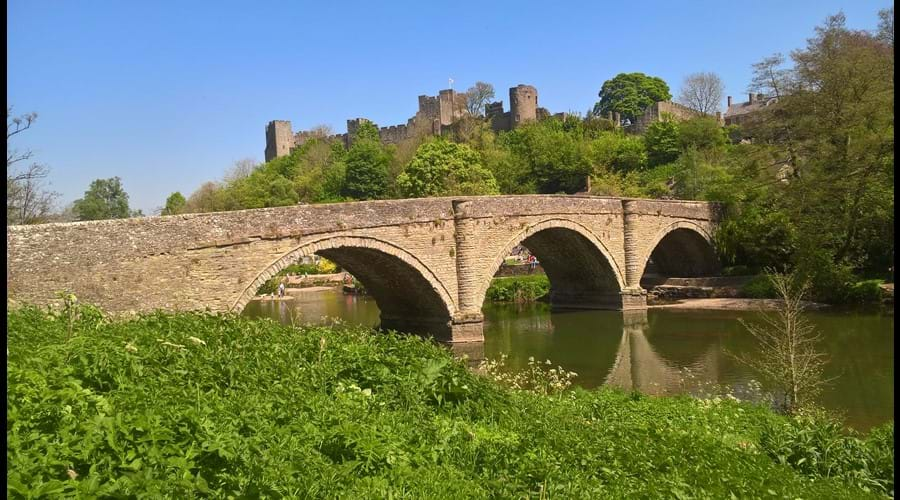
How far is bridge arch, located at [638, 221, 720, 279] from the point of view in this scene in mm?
28062

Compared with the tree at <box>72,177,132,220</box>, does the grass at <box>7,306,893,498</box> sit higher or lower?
lower

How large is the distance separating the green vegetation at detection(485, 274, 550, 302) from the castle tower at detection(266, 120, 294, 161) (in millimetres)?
48565

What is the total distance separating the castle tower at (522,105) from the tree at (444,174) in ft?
61.2

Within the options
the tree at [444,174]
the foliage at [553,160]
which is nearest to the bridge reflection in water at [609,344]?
the tree at [444,174]

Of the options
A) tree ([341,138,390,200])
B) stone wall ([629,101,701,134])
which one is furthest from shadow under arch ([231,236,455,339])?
stone wall ([629,101,701,134])

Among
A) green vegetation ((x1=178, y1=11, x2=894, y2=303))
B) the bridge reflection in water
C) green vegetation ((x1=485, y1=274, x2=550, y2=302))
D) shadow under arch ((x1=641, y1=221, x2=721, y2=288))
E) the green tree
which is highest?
the green tree

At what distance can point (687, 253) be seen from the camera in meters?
29.7

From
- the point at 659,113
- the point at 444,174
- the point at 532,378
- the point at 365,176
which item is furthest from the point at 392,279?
the point at 659,113

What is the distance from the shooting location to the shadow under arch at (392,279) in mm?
15172

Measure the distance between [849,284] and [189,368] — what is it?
72.1 feet

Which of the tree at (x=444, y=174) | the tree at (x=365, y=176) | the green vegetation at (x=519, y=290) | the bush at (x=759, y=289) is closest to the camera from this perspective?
the bush at (x=759, y=289)

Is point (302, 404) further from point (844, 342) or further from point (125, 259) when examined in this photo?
point (844, 342)

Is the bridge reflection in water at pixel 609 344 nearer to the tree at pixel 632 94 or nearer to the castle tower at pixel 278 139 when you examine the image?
the tree at pixel 632 94

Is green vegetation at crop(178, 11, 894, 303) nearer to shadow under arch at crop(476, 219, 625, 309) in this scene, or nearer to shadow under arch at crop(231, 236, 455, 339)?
shadow under arch at crop(476, 219, 625, 309)
